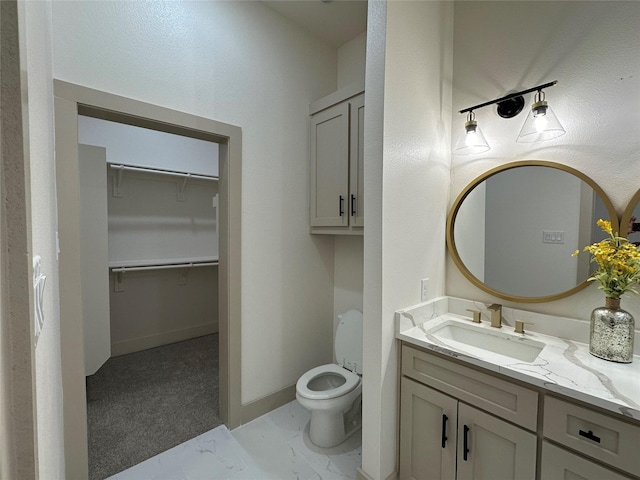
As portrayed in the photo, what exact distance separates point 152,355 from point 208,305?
0.80 meters

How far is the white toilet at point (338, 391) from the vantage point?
5.80 feet

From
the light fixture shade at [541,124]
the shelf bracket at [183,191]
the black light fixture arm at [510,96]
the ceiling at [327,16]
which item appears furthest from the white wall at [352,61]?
the shelf bracket at [183,191]

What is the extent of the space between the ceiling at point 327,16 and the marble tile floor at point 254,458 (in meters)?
2.97

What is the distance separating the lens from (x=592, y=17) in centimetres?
138

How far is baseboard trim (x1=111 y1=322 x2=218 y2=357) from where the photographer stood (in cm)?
304

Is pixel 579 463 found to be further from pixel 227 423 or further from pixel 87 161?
pixel 87 161

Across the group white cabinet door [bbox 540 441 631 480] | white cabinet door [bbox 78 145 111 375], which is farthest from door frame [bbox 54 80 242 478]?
white cabinet door [bbox 540 441 631 480]

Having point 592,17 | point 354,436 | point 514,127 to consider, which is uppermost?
point 592,17

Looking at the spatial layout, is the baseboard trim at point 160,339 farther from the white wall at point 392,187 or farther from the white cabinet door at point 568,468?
the white cabinet door at point 568,468

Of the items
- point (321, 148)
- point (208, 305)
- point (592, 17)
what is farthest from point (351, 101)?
point (208, 305)

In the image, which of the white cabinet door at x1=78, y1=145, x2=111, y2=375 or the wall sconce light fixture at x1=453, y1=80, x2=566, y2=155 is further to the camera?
the white cabinet door at x1=78, y1=145, x2=111, y2=375

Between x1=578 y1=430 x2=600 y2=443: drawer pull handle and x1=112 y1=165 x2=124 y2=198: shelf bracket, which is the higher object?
x1=112 y1=165 x2=124 y2=198: shelf bracket

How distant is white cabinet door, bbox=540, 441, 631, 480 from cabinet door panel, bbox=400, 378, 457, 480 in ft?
1.10

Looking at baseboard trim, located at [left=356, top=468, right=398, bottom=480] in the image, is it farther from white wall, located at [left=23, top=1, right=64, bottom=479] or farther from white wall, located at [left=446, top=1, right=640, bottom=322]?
white wall, located at [left=23, top=1, right=64, bottom=479]
